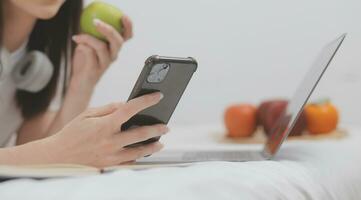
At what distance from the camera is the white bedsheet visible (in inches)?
17.0

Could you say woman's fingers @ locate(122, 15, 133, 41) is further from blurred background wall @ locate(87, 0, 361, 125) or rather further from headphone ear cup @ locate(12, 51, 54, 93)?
blurred background wall @ locate(87, 0, 361, 125)

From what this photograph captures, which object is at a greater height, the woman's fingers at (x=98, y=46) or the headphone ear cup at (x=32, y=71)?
the woman's fingers at (x=98, y=46)

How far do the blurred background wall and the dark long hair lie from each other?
0.49 meters

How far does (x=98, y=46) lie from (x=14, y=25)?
0.22 meters

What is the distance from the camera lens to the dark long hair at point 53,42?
1238 millimetres

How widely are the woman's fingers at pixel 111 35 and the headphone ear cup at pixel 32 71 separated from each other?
20 centimetres

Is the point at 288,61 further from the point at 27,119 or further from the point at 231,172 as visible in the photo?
the point at 231,172

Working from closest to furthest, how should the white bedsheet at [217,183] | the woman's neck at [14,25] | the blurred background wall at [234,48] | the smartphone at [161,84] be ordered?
the white bedsheet at [217,183]
the smartphone at [161,84]
the woman's neck at [14,25]
the blurred background wall at [234,48]

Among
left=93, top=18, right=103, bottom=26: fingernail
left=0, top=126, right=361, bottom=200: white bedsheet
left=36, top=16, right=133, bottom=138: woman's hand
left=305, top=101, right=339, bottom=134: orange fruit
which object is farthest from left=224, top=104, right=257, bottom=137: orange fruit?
left=0, top=126, right=361, bottom=200: white bedsheet

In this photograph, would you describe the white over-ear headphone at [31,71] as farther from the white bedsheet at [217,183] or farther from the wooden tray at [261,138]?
the white bedsheet at [217,183]

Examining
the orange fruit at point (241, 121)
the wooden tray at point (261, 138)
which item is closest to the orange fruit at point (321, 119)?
the wooden tray at point (261, 138)

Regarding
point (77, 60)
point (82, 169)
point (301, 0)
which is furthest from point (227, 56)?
point (82, 169)

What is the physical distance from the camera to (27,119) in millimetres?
1264

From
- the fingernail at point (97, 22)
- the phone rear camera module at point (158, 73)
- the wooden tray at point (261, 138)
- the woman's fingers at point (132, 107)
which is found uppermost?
the phone rear camera module at point (158, 73)
